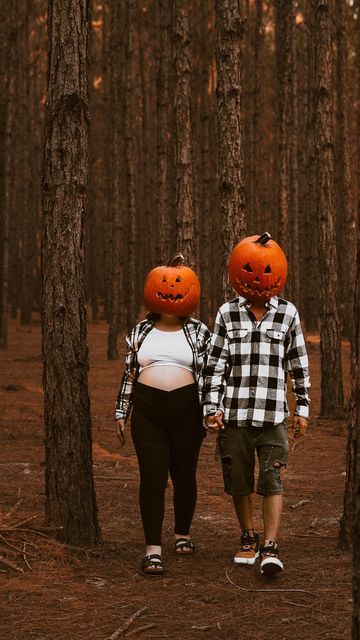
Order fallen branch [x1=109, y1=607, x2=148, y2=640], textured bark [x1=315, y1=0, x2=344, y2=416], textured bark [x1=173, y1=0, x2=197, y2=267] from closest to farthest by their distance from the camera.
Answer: fallen branch [x1=109, y1=607, x2=148, y2=640]
textured bark [x1=173, y1=0, x2=197, y2=267]
textured bark [x1=315, y1=0, x2=344, y2=416]

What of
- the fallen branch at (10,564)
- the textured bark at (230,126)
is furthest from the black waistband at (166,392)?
the textured bark at (230,126)

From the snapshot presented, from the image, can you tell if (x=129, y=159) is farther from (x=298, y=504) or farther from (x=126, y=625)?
(x=126, y=625)

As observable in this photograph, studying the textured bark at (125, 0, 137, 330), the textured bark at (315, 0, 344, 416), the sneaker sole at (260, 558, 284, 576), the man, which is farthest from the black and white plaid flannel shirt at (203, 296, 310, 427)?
the textured bark at (125, 0, 137, 330)

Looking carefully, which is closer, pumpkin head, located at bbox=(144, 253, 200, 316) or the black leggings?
the black leggings

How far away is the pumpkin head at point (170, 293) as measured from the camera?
4.85 m

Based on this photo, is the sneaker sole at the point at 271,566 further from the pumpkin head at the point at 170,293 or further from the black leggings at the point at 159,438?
the pumpkin head at the point at 170,293

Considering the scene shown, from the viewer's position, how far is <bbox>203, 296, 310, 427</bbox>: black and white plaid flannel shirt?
15.0ft

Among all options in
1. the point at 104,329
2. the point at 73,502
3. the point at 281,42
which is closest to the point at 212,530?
the point at 73,502

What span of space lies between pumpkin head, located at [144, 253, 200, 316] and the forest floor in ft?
4.87

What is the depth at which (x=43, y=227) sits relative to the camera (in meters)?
5.12

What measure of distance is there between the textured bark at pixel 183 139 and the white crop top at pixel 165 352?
4.71 metres

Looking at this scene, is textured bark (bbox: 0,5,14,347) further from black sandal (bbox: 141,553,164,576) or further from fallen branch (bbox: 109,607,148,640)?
fallen branch (bbox: 109,607,148,640)

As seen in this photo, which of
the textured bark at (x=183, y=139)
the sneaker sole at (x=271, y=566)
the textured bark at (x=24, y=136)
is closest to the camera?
the sneaker sole at (x=271, y=566)

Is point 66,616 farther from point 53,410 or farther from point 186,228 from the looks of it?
point 186,228
